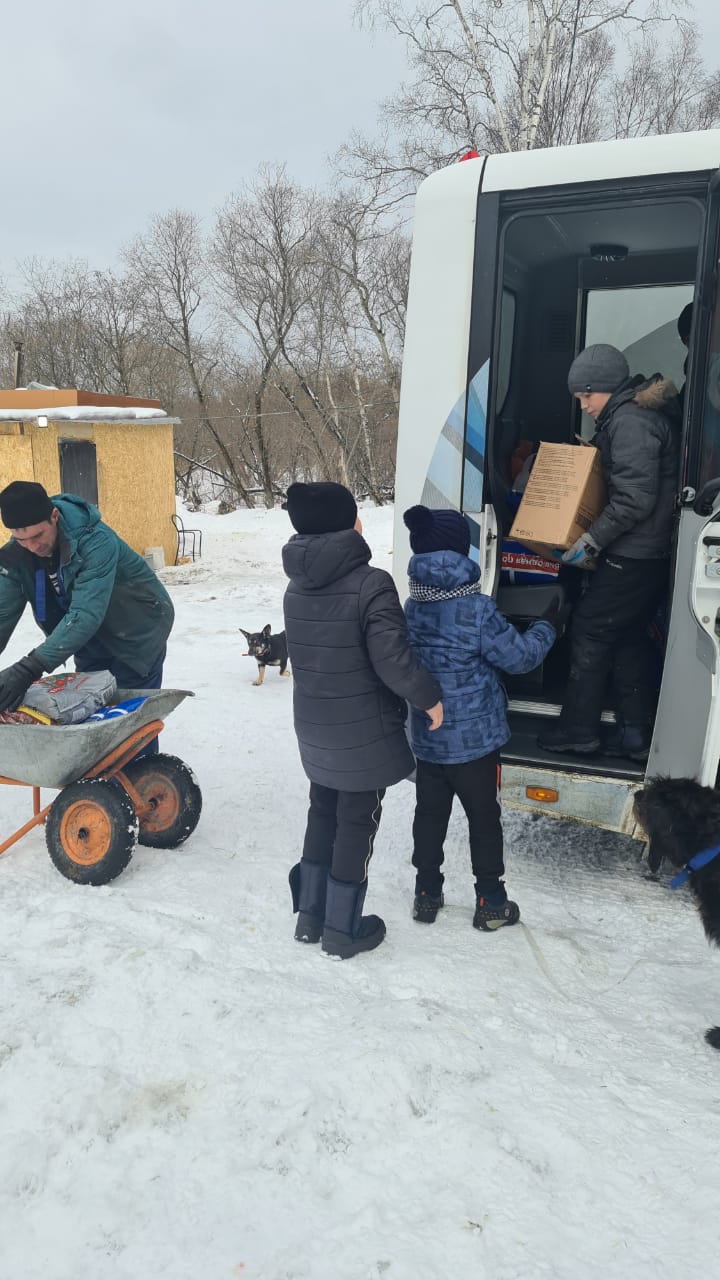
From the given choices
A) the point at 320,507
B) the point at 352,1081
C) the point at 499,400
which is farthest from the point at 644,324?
the point at 352,1081

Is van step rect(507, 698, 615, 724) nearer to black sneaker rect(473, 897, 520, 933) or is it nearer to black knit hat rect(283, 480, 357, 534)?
black sneaker rect(473, 897, 520, 933)

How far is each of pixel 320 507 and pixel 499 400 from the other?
216cm

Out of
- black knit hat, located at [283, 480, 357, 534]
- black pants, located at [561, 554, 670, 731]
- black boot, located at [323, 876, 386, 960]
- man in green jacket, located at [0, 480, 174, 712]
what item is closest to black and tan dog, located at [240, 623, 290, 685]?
man in green jacket, located at [0, 480, 174, 712]

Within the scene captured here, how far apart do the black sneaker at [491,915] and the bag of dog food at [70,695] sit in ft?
6.45

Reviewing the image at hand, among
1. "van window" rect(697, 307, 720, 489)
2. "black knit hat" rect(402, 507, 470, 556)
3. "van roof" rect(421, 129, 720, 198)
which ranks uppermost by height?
"van roof" rect(421, 129, 720, 198)

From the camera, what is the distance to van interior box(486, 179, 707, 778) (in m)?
4.52

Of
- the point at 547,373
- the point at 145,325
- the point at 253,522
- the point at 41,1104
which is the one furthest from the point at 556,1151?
the point at 145,325

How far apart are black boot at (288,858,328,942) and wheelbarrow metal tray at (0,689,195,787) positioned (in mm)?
1069

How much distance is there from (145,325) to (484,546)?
33322 millimetres

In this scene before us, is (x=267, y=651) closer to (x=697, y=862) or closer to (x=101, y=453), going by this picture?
(x=697, y=862)

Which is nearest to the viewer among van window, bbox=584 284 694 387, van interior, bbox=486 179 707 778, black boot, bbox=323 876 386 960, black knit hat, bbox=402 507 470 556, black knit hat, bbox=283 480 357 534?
black knit hat, bbox=283 480 357 534

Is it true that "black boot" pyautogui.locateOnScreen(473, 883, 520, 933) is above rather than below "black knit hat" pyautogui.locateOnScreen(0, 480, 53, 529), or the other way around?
below

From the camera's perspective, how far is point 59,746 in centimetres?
387

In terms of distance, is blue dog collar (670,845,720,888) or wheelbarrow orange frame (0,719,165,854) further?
wheelbarrow orange frame (0,719,165,854)
